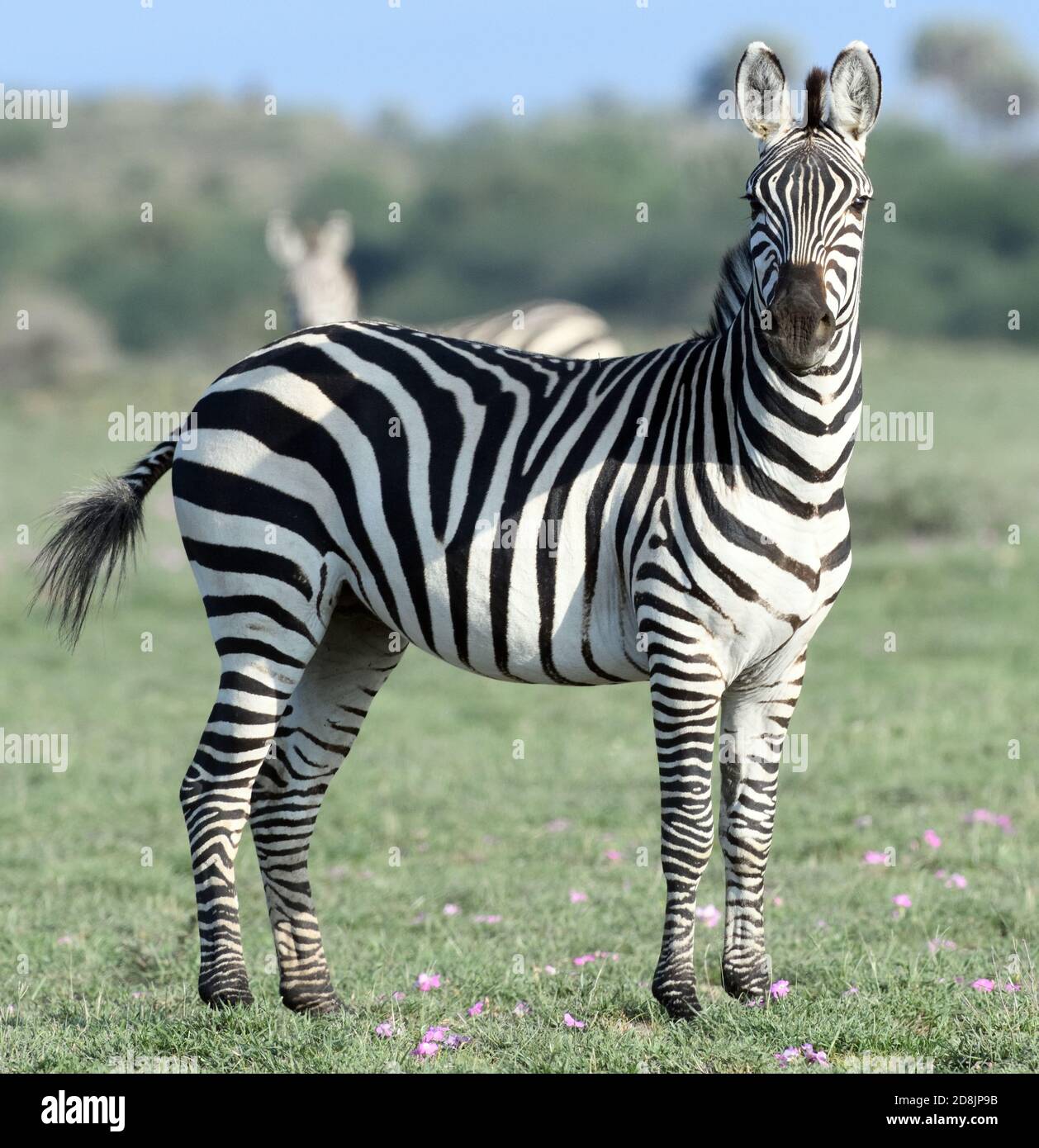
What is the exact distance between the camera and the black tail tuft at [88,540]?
5.60 m

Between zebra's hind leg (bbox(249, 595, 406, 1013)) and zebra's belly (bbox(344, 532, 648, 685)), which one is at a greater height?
zebra's belly (bbox(344, 532, 648, 685))

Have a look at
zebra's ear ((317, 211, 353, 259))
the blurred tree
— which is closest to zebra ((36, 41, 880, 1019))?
zebra's ear ((317, 211, 353, 259))

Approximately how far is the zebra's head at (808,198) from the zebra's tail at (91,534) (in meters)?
2.31

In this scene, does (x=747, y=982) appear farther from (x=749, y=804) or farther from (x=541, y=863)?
(x=541, y=863)

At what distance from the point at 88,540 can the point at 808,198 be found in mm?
2814

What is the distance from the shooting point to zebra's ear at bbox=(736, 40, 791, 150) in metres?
4.82

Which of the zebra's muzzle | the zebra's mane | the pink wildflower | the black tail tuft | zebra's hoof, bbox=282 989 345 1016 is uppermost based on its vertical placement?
the zebra's mane

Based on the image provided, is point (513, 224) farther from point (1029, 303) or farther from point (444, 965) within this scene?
point (444, 965)

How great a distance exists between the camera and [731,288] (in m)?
5.27

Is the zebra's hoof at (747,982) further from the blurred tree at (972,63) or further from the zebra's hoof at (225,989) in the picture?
the blurred tree at (972,63)

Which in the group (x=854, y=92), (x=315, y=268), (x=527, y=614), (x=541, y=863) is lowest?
(x=541, y=863)

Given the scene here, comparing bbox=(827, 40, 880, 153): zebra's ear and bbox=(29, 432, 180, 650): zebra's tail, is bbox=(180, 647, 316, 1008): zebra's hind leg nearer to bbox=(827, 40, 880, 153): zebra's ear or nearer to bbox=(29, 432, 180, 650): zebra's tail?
bbox=(29, 432, 180, 650): zebra's tail

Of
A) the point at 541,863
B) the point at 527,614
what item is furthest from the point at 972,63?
the point at 527,614
